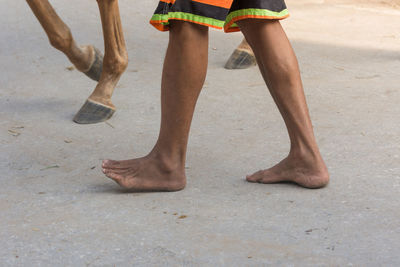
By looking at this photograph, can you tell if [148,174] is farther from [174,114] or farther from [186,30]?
[186,30]

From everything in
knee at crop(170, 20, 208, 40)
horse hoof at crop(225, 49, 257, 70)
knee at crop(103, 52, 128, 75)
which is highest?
knee at crop(170, 20, 208, 40)

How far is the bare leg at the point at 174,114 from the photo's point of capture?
6.54 feet

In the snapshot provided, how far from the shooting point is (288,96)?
2.15 m

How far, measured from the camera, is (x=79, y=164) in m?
2.51

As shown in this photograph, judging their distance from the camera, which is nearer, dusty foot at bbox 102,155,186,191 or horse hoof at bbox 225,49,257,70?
dusty foot at bbox 102,155,186,191

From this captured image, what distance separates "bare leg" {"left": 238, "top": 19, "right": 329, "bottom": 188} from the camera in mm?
2121

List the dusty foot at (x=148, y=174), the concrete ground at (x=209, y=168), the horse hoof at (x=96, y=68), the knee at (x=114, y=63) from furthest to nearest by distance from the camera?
the horse hoof at (x=96, y=68)
the knee at (x=114, y=63)
the dusty foot at (x=148, y=174)
the concrete ground at (x=209, y=168)

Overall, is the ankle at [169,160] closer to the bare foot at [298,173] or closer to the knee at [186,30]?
the bare foot at [298,173]

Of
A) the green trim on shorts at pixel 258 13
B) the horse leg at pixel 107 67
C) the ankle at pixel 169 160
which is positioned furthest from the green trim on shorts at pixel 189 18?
the horse leg at pixel 107 67

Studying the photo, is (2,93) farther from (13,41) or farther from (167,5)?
(167,5)

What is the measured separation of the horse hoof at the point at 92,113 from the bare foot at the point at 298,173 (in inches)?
41.6

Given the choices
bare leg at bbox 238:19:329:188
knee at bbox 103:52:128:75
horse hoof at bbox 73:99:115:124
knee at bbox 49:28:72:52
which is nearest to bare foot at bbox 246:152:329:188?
bare leg at bbox 238:19:329:188

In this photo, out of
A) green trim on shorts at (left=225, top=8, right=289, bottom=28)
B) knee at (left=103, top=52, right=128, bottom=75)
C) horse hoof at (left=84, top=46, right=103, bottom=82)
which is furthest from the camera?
horse hoof at (left=84, top=46, right=103, bottom=82)

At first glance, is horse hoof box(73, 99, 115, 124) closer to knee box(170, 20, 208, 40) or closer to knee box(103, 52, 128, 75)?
knee box(103, 52, 128, 75)
